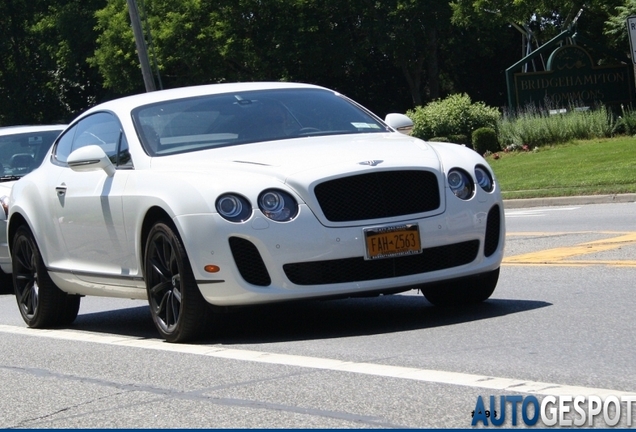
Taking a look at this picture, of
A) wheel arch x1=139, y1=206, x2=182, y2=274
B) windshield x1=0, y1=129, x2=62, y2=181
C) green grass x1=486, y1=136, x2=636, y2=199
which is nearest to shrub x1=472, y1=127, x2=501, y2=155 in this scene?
green grass x1=486, y1=136, x2=636, y2=199

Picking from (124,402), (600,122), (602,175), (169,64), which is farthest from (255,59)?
(124,402)

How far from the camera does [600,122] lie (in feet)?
104

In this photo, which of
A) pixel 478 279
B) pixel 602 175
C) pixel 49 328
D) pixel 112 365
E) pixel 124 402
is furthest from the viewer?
pixel 602 175

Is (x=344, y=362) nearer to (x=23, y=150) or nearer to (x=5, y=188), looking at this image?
(x=5, y=188)

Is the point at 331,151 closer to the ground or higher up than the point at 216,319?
higher up

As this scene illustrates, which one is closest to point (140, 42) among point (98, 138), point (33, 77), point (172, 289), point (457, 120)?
point (457, 120)

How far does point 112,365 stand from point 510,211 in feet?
45.1

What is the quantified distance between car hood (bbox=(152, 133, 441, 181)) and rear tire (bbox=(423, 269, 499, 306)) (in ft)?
3.05

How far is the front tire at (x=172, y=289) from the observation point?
7445mm

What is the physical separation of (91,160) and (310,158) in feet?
5.64

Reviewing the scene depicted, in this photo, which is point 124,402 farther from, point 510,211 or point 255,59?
point 255,59

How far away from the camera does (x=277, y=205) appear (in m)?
7.24

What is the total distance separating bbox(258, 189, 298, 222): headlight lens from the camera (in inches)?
285

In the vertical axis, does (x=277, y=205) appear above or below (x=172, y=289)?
above
